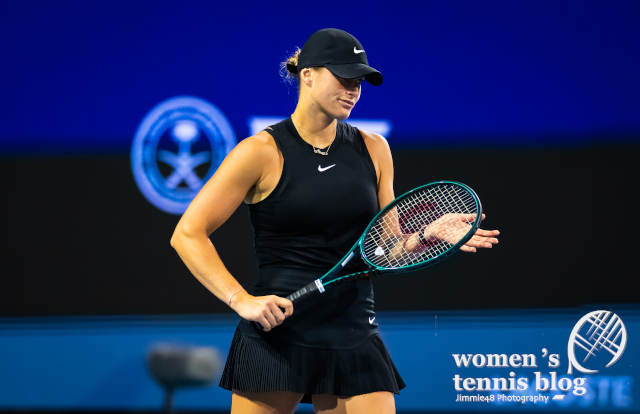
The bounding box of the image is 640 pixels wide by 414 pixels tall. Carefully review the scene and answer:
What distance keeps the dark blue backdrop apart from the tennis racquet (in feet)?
4.58

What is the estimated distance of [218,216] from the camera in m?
2.04

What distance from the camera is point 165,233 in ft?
12.2

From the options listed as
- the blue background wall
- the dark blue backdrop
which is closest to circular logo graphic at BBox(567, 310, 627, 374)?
the blue background wall

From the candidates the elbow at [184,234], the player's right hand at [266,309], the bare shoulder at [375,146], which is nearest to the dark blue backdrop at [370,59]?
the bare shoulder at [375,146]

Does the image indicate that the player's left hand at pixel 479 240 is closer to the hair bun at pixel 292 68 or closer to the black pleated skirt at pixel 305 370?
the black pleated skirt at pixel 305 370

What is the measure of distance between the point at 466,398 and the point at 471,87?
4.60 feet

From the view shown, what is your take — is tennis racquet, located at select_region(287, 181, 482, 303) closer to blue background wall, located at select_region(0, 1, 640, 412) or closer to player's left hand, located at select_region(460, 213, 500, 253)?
player's left hand, located at select_region(460, 213, 500, 253)

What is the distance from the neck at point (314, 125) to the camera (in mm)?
2139

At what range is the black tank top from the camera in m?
2.07

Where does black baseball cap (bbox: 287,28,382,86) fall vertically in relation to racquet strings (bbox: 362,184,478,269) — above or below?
above

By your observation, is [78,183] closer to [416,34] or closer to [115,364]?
[115,364]

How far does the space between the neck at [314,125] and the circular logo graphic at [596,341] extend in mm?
1881

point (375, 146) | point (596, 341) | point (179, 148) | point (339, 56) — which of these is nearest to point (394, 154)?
point (179, 148)

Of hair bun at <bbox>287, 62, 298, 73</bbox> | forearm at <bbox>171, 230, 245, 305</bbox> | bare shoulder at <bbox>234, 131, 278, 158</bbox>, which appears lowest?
forearm at <bbox>171, 230, 245, 305</bbox>
